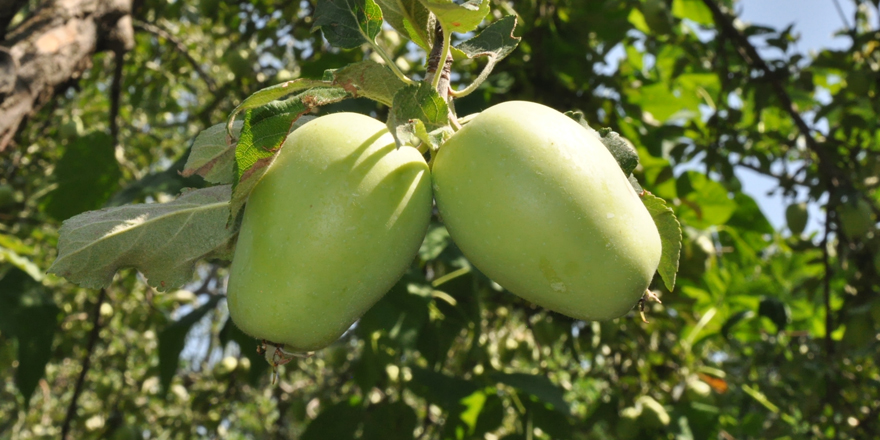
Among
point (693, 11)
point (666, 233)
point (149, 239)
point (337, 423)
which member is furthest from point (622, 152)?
point (693, 11)

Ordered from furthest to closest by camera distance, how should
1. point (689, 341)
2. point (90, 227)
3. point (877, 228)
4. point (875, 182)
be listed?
point (689, 341), point (875, 182), point (877, 228), point (90, 227)

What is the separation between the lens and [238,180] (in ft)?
2.19

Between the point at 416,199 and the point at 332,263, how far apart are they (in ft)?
0.42

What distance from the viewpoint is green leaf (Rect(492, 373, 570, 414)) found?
1.85 metres

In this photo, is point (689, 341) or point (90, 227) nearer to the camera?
point (90, 227)

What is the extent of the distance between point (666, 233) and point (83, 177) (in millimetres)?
1888

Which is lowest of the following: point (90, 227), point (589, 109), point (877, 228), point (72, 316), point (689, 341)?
point (72, 316)

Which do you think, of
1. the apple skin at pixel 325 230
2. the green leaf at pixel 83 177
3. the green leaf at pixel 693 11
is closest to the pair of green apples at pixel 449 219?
the apple skin at pixel 325 230

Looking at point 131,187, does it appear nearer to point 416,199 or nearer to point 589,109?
point 416,199

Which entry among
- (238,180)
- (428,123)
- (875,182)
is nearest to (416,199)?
(428,123)

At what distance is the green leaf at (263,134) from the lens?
67cm

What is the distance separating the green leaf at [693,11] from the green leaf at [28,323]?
8.92 ft

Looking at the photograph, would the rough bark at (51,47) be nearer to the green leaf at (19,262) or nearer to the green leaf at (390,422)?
the green leaf at (19,262)

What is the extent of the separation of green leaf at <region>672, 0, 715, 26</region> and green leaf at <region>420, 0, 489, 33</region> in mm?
2415
